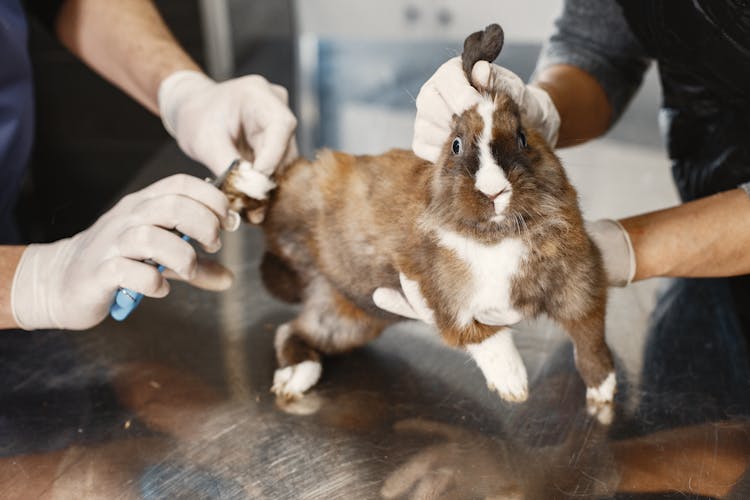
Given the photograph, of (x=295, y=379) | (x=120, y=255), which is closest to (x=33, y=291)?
(x=120, y=255)

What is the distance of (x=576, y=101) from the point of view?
6.61 feet

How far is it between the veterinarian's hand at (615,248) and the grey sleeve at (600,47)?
1.84ft

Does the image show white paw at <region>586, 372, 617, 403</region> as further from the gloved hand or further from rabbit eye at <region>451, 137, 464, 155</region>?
rabbit eye at <region>451, 137, 464, 155</region>

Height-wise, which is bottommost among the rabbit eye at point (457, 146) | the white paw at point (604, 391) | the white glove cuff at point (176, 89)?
the white paw at point (604, 391)

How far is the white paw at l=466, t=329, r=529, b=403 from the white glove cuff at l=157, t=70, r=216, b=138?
1.00 metres

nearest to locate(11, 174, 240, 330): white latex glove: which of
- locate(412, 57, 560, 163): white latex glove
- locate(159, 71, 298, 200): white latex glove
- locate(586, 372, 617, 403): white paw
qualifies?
locate(159, 71, 298, 200): white latex glove

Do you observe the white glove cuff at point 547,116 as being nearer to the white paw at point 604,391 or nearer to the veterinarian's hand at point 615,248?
the veterinarian's hand at point 615,248

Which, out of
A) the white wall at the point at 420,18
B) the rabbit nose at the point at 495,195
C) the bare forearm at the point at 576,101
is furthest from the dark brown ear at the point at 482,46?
the white wall at the point at 420,18

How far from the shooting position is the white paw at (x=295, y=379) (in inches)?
64.9

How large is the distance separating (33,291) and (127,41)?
85cm

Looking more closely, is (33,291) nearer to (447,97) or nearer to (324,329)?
(324,329)

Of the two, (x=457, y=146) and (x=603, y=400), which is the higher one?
(x=457, y=146)

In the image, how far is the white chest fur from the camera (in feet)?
4.52

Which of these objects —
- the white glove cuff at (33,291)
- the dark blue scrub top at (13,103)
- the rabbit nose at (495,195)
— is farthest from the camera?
the dark blue scrub top at (13,103)
